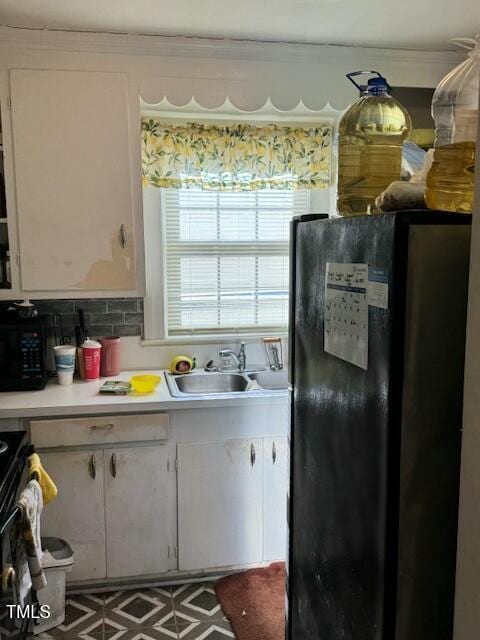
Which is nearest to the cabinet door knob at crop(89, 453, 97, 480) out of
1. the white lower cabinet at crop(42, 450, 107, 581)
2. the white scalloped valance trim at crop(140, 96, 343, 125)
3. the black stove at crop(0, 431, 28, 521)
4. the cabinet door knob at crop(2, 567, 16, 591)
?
the white lower cabinet at crop(42, 450, 107, 581)

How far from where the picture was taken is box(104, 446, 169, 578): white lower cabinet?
2434 millimetres

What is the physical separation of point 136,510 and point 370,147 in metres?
1.79

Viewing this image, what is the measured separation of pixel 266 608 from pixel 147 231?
71.4 inches

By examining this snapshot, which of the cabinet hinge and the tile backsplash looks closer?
the cabinet hinge

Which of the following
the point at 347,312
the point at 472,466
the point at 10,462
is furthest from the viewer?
the point at 10,462

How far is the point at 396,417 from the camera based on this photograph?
0.97 metres

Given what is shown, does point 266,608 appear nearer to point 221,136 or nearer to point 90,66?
point 221,136

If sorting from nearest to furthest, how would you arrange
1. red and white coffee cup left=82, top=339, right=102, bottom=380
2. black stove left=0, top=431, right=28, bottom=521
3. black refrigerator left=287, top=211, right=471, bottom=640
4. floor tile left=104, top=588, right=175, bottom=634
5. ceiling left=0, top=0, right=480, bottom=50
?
black refrigerator left=287, top=211, right=471, bottom=640, black stove left=0, top=431, right=28, bottom=521, ceiling left=0, top=0, right=480, bottom=50, floor tile left=104, top=588, right=175, bottom=634, red and white coffee cup left=82, top=339, right=102, bottom=380

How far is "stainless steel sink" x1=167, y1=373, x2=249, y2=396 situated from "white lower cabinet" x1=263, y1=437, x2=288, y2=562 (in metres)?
0.40

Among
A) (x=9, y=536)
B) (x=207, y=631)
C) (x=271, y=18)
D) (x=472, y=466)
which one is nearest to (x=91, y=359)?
(x=9, y=536)

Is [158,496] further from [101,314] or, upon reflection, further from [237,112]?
[237,112]

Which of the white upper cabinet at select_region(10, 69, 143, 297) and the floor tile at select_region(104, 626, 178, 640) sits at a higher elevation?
the white upper cabinet at select_region(10, 69, 143, 297)

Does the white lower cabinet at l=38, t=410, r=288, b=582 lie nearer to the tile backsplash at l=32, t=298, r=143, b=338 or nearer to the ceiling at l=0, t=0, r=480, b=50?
the tile backsplash at l=32, t=298, r=143, b=338

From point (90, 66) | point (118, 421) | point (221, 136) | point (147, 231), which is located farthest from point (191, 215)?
point (118, 421)
